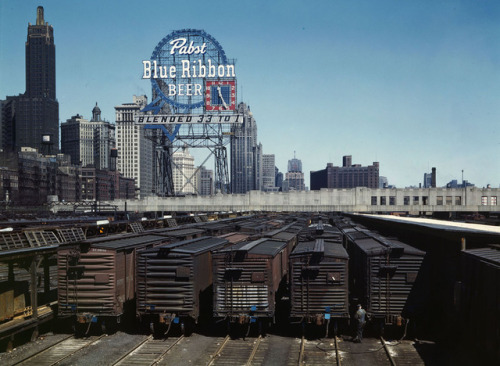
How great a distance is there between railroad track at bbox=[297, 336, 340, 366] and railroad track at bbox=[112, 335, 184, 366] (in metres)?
4.80

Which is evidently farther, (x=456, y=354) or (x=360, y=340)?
(x=360, y=340)

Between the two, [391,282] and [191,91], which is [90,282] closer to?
[391,282]

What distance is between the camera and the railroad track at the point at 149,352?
49.4 ft

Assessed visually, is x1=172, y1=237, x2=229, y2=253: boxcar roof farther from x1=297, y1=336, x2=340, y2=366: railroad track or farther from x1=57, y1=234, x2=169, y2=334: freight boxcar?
x1=297, y1=336, x2=340, y2=366: railroad track

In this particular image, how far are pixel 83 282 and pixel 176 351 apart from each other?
456 cm

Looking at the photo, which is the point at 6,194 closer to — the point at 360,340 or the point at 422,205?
the point at 422,205

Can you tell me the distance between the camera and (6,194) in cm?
10175

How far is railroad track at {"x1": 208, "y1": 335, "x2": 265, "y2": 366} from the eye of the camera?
14991 millimetres

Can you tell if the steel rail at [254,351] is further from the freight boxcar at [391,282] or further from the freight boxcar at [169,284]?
the freight boxcar at [391,282]

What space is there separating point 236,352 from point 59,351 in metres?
6.47

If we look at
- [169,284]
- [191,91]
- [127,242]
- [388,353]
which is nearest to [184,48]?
[191,91]

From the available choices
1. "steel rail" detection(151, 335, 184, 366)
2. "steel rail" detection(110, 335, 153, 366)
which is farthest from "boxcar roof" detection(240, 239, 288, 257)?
"steel rail" detection(110, 335, 153, 366)

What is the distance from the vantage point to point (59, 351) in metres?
16.2

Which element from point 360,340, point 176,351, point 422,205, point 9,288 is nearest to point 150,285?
point 176,351
